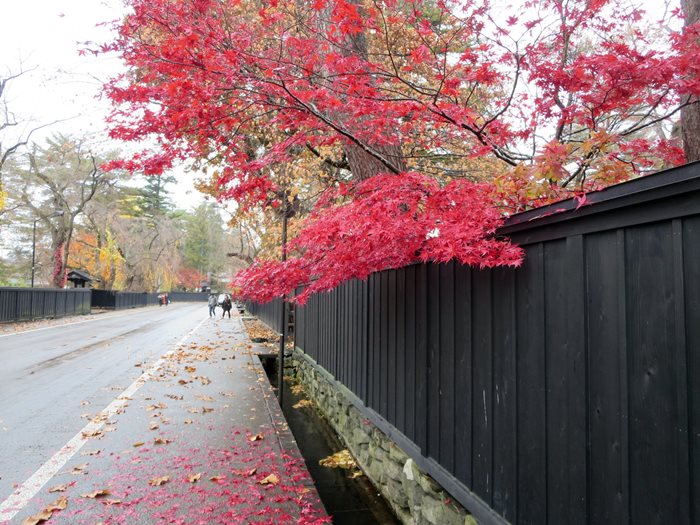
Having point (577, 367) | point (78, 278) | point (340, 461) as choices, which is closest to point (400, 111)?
point (577, 367)

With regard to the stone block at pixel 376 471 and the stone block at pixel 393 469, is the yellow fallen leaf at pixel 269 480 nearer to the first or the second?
the stone block at pixel 393 469

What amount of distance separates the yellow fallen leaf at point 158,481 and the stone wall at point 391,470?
7.54ft

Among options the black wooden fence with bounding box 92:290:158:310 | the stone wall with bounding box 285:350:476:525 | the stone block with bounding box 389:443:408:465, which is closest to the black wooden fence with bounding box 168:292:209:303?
the black wooden fence with bounding box 92:290:158:310

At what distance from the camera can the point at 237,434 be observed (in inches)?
239

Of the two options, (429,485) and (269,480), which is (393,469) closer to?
(429,485)

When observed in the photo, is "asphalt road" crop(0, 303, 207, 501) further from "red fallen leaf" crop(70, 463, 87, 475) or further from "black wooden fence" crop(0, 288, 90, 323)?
"black wooden fence" crop(0, 288, 90, 323)

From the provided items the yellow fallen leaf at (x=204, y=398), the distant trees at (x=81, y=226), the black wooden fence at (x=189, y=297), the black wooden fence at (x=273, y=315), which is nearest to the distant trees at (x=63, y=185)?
the distant trees at (x=81, y=226)

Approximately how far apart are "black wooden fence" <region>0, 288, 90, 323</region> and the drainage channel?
19505 mm

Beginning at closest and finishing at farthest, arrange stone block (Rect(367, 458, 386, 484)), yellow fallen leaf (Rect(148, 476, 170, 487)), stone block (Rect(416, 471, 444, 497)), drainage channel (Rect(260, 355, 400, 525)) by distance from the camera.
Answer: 1. stone block (Rect(416, 471, 444, 497))
2. yellow fallen leaf (Rect(148, 476, 170, 487))
3. drainage channel (Rect(260, 355, 400, 525))
4. stone block (Rect(367, 458, 386, 484))

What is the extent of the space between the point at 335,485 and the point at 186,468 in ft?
7.43

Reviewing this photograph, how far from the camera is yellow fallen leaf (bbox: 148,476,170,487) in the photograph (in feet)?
14.4

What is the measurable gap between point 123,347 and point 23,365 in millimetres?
3897

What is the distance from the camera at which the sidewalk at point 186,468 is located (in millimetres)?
3871

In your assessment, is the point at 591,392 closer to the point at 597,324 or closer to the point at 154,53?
the point at 597,324
